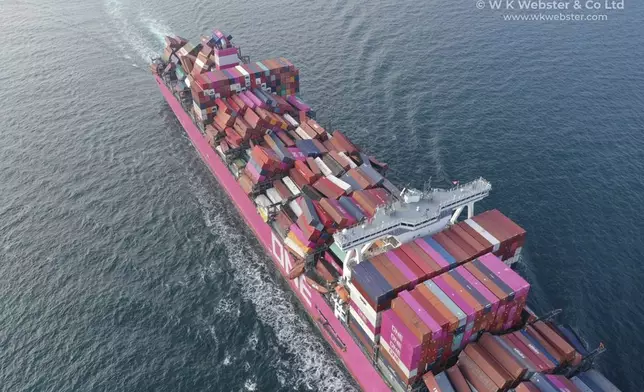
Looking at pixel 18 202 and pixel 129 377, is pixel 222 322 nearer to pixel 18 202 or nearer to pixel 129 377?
pixel 129 377

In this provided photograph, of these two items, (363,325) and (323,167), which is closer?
(363,325)

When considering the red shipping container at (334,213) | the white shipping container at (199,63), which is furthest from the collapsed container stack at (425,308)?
the white shipping container at (199,63)

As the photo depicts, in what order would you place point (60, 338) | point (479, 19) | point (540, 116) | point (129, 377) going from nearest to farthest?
point (129, 377)
point (60, 338)
point (540, 116)
point (479, 19)

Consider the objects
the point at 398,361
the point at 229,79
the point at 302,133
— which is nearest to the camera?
the point at 398,361

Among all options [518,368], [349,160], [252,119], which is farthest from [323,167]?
[518,368]

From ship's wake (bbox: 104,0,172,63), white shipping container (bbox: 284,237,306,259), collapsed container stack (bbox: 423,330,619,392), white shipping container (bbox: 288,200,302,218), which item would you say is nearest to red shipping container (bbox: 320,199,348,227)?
white shipping container (bbox: 288,200,302,218)

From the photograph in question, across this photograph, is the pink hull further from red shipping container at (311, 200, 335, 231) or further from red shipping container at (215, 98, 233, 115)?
red shipping container at (311, 200, 335, 231)

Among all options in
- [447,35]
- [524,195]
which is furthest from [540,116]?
[447,35]

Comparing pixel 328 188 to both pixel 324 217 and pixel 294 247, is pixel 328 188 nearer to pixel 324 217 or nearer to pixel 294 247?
pixel 324 217
